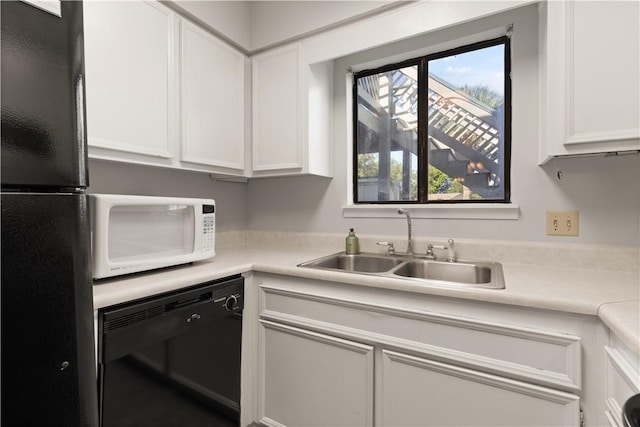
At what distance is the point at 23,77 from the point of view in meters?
0.56

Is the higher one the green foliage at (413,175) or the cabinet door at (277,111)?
the cabinet door at (277,111)

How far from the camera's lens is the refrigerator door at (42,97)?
0.55 m

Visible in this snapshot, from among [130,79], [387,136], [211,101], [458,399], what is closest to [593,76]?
[387,136]

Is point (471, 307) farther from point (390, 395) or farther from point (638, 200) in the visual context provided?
point (638, 200)

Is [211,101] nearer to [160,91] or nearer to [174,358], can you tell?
[160,91]

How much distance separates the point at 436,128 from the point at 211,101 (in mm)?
1300

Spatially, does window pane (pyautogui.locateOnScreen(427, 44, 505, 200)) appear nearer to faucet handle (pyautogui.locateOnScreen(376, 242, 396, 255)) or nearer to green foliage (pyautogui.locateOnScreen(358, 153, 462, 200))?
green foliage (pyautogui.locateOnScreen(358, 153, 462, 200))

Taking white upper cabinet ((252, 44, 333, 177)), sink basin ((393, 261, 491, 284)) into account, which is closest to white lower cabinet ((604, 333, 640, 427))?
sink basin ((393, 261, 491, 284))

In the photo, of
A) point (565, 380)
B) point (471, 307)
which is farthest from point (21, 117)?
point (565, 380)

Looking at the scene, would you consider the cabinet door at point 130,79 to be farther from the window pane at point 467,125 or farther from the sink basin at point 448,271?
the window pane at point 467,125

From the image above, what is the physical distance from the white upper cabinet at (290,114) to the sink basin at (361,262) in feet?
1.76

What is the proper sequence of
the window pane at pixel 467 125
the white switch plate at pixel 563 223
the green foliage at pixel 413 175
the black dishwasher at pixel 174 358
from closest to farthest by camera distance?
the black dishwasher at pixel 174 358
the white switch plate at pixel 563 223
the window pane at pixel 467 125
the green foliage at pixel 413 175

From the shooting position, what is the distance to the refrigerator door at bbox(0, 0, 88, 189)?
0.55 metres

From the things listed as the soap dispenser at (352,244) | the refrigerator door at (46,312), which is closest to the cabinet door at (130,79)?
the refrigerator door at (46,312)
